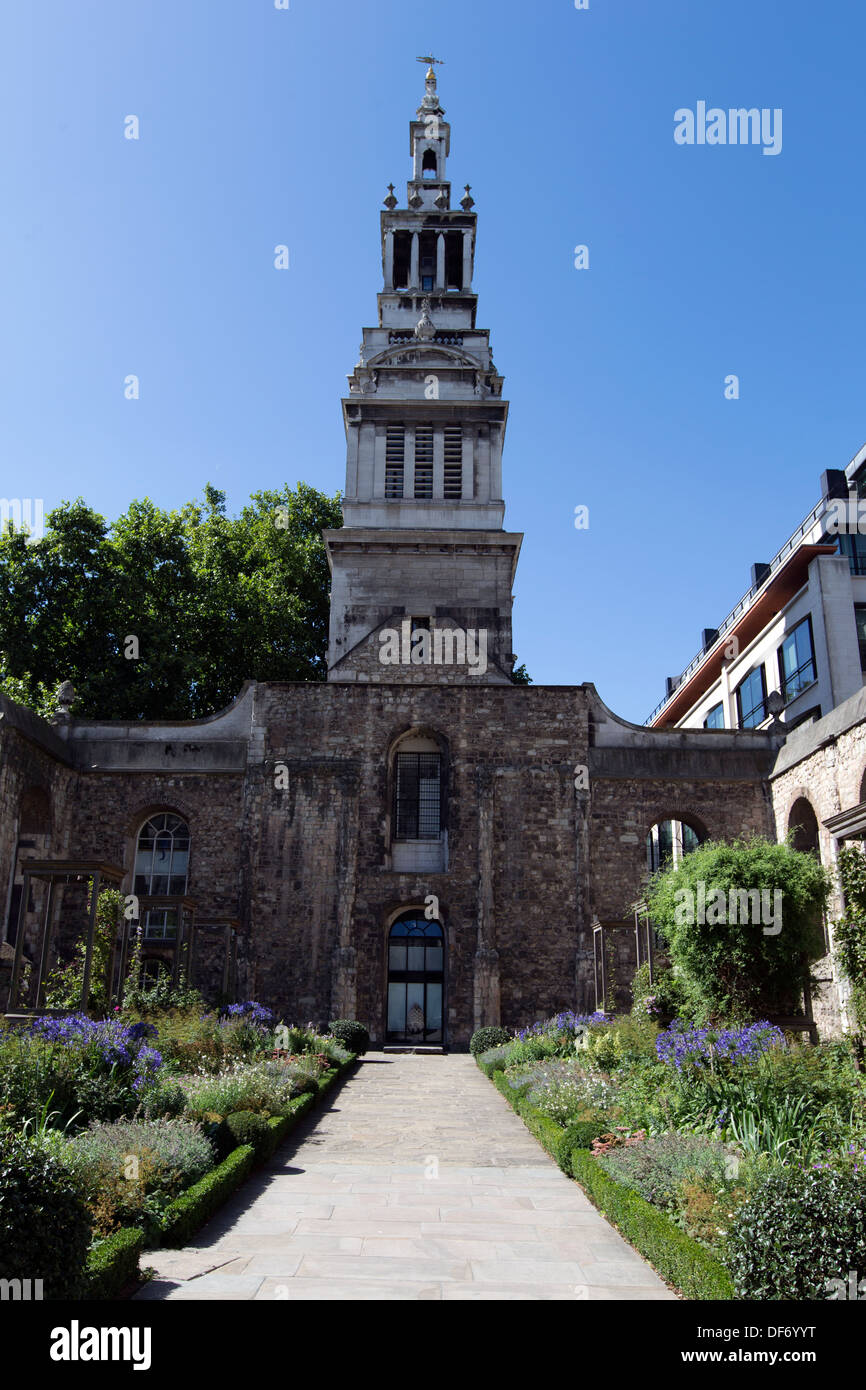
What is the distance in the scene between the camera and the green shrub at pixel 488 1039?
21.5 meters

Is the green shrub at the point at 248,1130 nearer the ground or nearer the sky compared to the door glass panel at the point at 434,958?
nearer the ground

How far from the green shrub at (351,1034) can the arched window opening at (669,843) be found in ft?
33.0

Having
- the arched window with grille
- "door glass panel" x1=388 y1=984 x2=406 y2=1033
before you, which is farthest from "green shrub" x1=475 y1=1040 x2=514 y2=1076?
the arched window with grille

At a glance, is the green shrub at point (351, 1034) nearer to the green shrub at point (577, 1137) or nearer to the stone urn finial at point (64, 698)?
the stone urn finial at point (64, 698)

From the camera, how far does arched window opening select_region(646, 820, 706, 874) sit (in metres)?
30.4

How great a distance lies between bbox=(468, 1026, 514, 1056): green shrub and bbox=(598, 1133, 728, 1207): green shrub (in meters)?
12.7

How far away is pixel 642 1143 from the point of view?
9.05 meters

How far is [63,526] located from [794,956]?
2562 centimetres

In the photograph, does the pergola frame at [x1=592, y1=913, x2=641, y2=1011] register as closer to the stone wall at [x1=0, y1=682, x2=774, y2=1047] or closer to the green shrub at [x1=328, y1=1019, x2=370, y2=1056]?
the stone wall at [x1=0, y1=682, x2=774, y2=1047]
